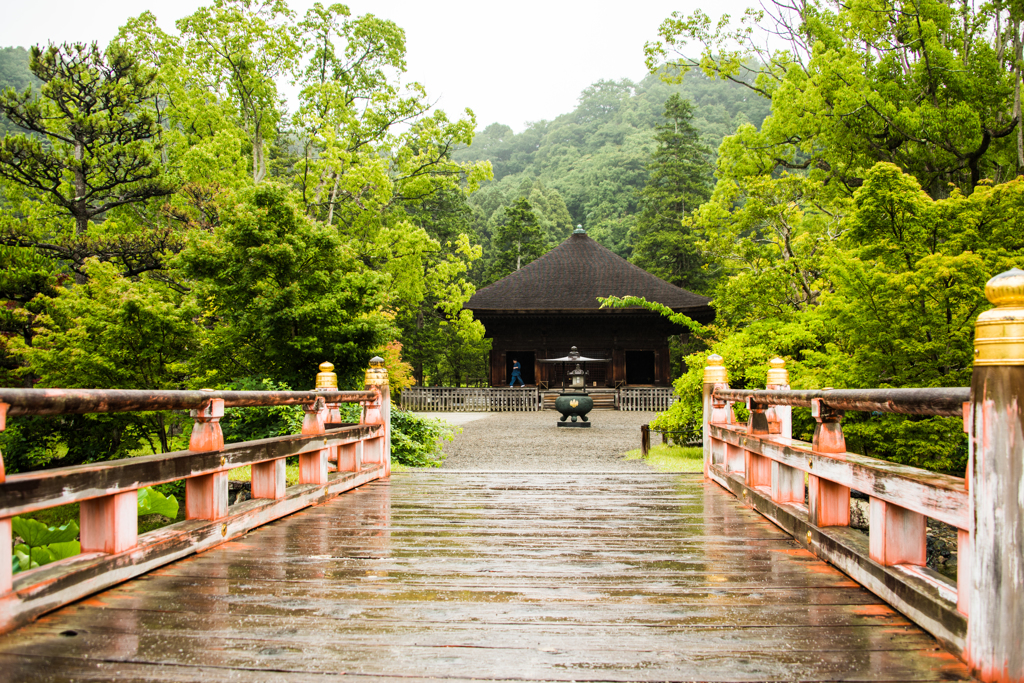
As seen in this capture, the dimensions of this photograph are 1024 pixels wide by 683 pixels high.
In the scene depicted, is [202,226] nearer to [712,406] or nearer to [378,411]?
[378,411]

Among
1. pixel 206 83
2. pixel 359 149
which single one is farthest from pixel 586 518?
pixel 206 83

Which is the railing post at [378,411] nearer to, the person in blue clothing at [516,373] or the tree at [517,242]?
the person in blue clothing at [516,373]

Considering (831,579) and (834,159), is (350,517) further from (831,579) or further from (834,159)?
(834,159)

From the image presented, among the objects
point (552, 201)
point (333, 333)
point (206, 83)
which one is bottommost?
point (333, 333)

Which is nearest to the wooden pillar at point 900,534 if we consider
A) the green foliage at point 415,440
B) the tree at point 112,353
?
the green foliage at point 415,440

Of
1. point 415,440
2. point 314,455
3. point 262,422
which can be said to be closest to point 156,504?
point 314,455

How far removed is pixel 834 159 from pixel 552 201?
122ft

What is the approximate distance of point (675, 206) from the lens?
36406 millimetres

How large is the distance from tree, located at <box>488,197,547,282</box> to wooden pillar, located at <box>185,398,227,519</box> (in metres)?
Result: 31.8

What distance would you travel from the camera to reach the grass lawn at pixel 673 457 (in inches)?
349

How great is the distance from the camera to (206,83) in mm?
19859

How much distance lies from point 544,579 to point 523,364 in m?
24.2

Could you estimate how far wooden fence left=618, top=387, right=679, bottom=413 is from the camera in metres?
22.1

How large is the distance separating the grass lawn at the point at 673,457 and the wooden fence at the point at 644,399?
1055 centimetres
